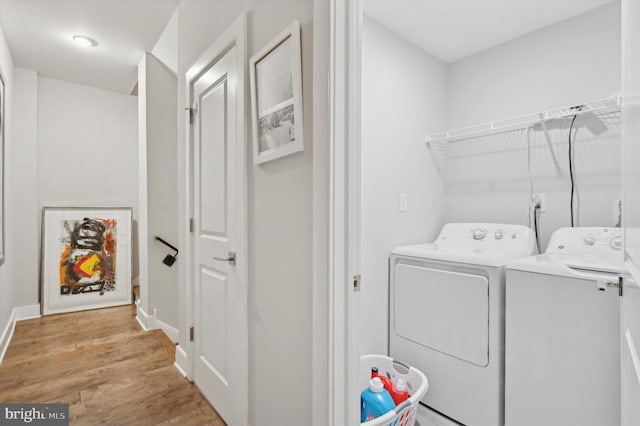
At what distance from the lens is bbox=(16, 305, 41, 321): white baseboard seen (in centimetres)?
326

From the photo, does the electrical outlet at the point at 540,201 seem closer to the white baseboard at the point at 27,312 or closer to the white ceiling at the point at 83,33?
the white ceiling at the point at 83,33

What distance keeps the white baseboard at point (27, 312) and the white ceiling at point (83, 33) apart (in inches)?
95.6

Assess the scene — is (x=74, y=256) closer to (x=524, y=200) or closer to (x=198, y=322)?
(x=198, y=322)

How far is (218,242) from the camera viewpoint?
177 cm

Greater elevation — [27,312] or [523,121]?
[523,121]

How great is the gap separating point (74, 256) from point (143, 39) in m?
2.39

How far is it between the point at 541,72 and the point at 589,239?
1175 mm

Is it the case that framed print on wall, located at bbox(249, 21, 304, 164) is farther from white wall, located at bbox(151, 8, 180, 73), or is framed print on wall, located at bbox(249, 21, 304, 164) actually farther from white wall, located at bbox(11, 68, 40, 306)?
white wall, located at bbox(11, 68, 40, 306)

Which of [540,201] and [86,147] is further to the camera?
[86,147]

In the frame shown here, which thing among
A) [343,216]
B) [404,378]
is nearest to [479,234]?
[404,378]

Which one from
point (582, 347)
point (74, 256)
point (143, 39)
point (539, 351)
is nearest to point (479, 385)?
point (539, 351)

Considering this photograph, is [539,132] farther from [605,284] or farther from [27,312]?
[27,312]

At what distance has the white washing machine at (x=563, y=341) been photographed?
1.33 m

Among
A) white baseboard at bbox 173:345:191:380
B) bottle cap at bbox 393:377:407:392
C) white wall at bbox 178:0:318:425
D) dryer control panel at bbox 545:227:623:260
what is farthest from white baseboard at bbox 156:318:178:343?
dryer control panel at bbox 545:227:623:260
